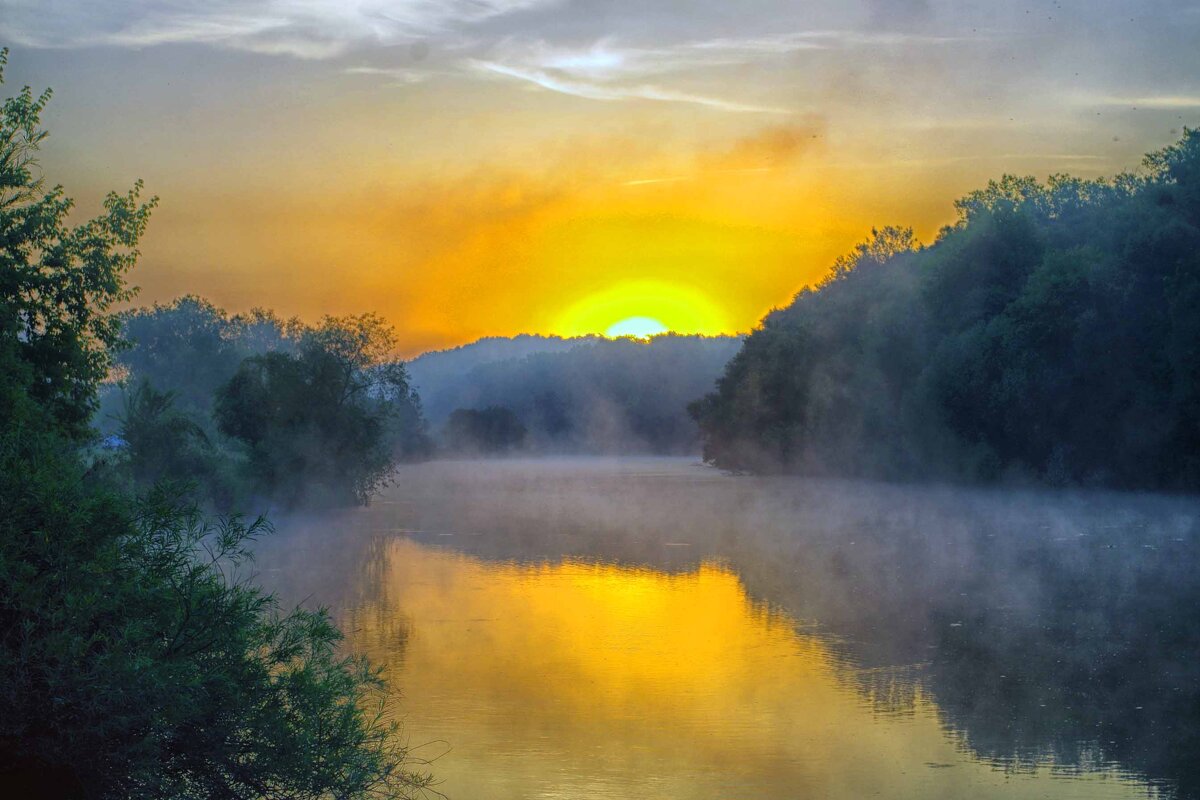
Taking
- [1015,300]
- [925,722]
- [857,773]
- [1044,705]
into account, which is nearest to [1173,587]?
[1044,705]

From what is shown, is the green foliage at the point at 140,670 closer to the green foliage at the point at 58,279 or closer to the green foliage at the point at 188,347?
the green foliage at the point at 58,279

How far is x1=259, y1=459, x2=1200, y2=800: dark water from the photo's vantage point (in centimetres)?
953

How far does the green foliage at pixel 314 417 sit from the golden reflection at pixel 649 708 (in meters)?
21.7

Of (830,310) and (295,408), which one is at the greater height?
(830,310)

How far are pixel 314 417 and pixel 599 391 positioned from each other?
96108 millimetres

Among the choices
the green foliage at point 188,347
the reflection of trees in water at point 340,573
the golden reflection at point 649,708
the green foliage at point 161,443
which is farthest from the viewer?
the green foliage at point 188,347

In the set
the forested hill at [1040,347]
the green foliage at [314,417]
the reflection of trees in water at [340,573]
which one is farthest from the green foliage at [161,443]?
the forested hill at [1040,347]

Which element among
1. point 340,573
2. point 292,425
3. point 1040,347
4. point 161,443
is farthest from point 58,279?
point 1040,347

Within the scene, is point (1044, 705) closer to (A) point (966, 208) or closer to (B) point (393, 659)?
(B) point (393, 659)

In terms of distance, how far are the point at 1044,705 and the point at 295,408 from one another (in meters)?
32.9

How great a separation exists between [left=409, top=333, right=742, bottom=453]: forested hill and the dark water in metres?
88.8

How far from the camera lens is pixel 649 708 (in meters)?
11.6

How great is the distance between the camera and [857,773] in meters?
9.34

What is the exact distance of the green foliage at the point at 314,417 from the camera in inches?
1577
